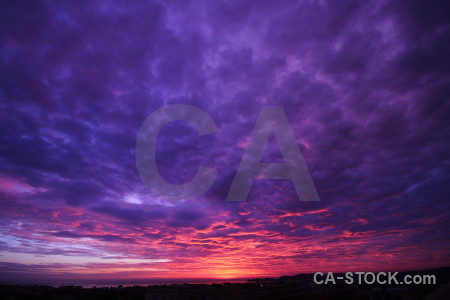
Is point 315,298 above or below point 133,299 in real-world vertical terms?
above

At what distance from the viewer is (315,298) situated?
1917 inches

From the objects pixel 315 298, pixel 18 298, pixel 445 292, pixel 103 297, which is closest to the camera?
pixel 445 292

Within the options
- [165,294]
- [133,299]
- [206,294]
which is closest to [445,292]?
[165,294]

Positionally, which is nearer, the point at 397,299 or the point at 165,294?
the point at 165,294

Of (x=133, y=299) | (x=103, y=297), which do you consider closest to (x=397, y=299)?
(x=133, y=299)

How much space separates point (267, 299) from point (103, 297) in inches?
1349

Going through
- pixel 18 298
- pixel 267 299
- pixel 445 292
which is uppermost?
pixel 445 292

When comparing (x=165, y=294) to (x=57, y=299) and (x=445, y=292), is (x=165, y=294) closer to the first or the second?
(x=57, y=299)

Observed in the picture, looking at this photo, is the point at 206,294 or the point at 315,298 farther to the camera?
the point at 206,294

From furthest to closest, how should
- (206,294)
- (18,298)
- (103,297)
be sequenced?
(206,294)
(103,297)
(18,298)

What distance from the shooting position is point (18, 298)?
2073 inches

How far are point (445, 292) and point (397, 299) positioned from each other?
190 feet

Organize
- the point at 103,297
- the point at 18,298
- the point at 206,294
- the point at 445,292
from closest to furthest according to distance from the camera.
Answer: the point at 445,292, the point at 18,298, the point at 103,297, the point at 206,294

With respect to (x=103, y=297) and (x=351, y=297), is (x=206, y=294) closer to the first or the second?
(x=103, y=297)
